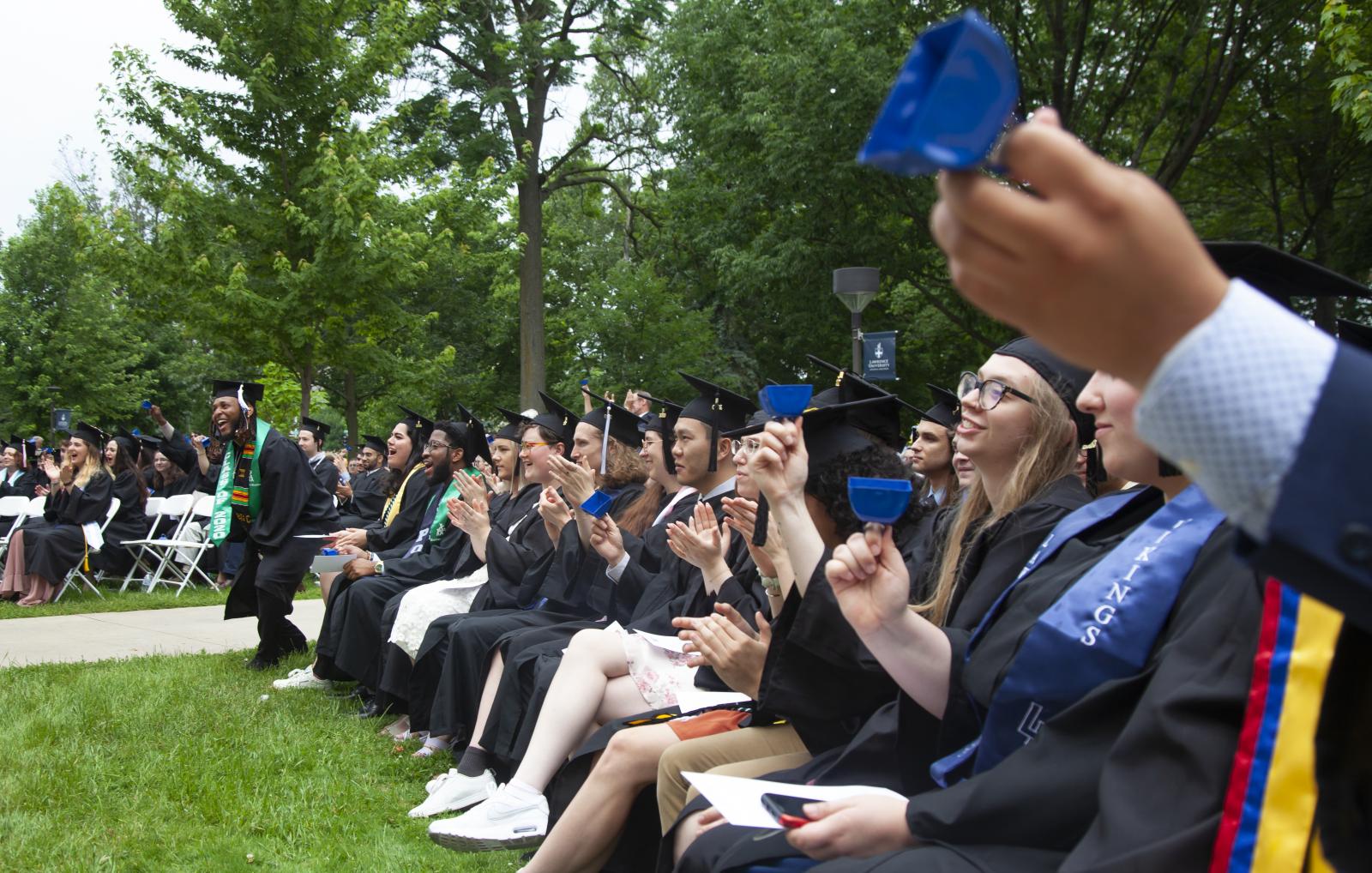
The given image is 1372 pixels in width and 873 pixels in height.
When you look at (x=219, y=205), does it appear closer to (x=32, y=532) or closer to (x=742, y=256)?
(x=32, y=532)

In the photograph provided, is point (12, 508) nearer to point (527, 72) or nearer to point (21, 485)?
point (21, 485)

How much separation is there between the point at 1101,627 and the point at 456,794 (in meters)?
3.86

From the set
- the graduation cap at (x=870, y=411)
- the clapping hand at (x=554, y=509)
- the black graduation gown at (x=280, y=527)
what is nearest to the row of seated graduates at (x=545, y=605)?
the graduation cap at (x=870, y=411)

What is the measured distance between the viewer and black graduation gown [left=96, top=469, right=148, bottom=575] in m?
13.5

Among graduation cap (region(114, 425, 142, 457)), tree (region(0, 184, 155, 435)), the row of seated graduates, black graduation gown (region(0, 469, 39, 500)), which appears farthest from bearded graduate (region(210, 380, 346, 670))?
tree (region(0, 184, 155, 435))

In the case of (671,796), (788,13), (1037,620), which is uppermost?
(788,13)

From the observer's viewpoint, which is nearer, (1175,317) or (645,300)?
(1175,317)

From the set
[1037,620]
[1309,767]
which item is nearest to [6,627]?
[1037,620]

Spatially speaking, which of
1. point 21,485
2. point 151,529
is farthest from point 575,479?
point 21,485

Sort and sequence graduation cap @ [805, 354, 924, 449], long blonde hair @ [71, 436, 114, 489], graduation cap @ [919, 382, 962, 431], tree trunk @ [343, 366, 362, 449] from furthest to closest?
1. tree trunk @ [343, 366, 362, 449]
2. long blonde hair @ [71, 436, 114, 489]
3. graduation cap @ [919, 382, 962, 431]
4. graduation cap @ [805, 354, 924, 449]

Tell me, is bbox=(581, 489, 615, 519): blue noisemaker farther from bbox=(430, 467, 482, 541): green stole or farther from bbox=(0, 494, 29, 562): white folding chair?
bbox=(0, 494, 29, 562): white folding chair

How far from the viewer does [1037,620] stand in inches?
82.4

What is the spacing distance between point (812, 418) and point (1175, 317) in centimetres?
284

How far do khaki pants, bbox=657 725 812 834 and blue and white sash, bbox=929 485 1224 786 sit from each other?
1129 millimetres
